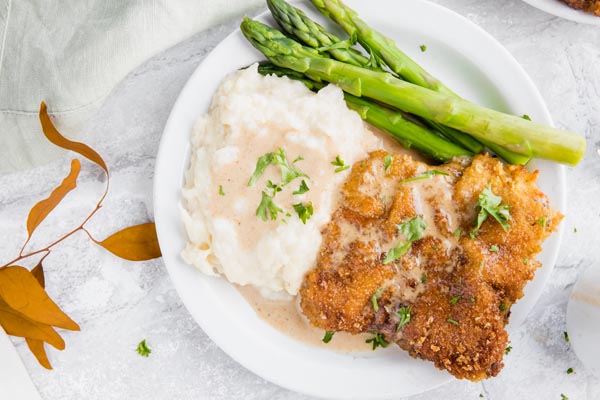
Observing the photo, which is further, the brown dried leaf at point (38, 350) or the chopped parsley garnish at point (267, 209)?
the brown dried leaf at point (38, 350)

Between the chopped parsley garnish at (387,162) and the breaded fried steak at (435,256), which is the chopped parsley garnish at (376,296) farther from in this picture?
the chopped parsley garnish at (387,162)

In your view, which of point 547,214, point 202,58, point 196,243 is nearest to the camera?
point 547,214

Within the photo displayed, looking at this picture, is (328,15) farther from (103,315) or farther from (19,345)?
(19,345)

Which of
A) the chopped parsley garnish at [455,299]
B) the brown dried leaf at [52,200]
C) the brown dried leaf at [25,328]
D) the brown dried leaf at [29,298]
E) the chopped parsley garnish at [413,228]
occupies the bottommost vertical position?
the brown dried leaf at [25,328]

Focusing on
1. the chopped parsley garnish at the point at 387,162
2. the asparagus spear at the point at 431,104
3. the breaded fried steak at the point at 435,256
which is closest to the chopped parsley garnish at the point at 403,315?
the breaded fried steak at the point at 435,256

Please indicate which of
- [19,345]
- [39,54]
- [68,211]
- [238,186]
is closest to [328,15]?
[238,186]

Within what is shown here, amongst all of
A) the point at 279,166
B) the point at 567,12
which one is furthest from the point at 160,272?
the point at 567,12
